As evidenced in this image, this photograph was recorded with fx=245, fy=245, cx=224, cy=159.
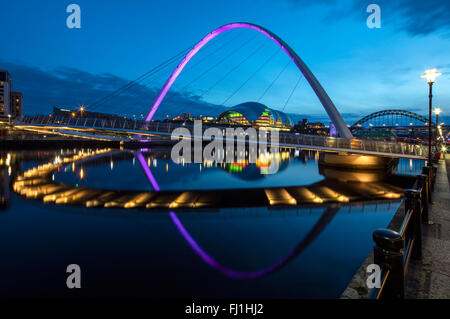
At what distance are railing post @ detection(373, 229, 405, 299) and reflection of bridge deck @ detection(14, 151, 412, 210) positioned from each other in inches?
443

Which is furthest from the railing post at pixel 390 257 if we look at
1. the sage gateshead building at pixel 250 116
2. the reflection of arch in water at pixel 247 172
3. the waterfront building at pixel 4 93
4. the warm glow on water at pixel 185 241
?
the waterfront building at pixel 4 93

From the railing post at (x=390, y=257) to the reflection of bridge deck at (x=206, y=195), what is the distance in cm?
1126

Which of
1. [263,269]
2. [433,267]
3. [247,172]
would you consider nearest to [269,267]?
[263,269]

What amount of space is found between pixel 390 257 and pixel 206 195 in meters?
14.4

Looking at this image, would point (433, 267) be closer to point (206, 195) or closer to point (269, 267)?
point (269, 267)

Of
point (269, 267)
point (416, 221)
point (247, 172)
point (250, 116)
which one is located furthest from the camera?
point (250, 116)

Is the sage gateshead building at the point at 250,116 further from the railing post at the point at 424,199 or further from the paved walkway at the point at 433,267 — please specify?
the paved walkway at the point at 433,267

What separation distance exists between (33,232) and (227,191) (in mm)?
11399

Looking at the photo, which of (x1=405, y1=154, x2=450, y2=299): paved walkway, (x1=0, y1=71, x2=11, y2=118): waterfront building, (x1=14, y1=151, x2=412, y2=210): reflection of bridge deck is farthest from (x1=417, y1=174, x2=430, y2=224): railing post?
(x1=0, y1=71, x2=11, y2=118): waterfront building

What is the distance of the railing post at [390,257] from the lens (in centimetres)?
256

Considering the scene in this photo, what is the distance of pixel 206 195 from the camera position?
656 inches

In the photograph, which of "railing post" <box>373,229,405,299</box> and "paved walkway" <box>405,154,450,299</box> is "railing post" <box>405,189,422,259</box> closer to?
"paved walkway" <box>405,154,450,299</box>

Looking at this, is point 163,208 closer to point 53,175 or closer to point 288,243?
point 288,243
